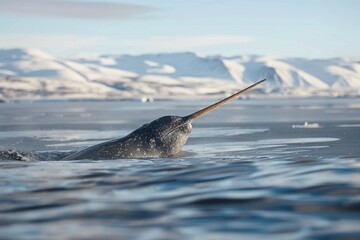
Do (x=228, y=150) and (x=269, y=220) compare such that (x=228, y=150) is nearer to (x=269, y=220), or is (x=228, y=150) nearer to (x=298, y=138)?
(x=298, y=138)

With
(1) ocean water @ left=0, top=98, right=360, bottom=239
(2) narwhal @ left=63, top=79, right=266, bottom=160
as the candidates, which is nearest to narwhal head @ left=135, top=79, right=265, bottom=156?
(2) narwhal @ left=63, top=79, right=266, bottom=160

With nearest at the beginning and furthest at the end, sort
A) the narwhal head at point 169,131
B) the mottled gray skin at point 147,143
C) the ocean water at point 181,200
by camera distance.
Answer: the ocean water at point 181,200 < the mottled gray skin at point 147,143 < the narwhal head at point 169,131

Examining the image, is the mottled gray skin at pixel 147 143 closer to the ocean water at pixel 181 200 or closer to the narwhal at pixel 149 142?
the narwhal at pixel 149 142

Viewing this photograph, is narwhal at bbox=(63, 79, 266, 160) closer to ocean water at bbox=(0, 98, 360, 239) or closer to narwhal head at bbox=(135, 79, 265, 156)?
narwhal head at bbox=(135, 79, 265, 156)

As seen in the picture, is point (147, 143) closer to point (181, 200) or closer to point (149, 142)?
point (149, 142)

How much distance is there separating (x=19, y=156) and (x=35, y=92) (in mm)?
116273

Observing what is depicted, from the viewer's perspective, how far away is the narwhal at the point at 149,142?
9.94 m

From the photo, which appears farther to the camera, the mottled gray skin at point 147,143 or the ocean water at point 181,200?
the mottled gray skin at point 147,143

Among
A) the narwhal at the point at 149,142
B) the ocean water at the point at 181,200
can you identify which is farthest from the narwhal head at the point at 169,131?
the ocean water at the point at 181,200

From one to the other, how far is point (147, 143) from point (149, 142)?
0.06m

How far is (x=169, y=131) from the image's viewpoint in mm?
10719

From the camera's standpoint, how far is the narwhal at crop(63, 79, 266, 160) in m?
9.94

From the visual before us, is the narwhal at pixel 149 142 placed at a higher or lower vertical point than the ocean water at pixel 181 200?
higher

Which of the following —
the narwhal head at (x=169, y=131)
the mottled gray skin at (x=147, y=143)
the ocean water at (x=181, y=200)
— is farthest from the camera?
the narwhal head at (x=169, y=131)
